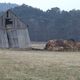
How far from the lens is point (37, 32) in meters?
92.8

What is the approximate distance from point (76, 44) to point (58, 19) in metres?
62.4

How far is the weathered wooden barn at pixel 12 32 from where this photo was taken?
50.0 m

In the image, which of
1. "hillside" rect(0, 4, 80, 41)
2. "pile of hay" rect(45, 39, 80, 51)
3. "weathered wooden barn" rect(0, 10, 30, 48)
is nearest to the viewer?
"pile of hay" rect(45, 39, 80, 51)

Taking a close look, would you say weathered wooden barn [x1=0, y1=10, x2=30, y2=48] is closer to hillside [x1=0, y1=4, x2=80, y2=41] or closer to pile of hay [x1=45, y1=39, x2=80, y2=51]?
pile of hay [x1=45, y1=39, x2=80, y2=51]

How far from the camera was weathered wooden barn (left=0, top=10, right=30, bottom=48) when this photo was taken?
50.0 m

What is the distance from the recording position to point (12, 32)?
51312 millimetres

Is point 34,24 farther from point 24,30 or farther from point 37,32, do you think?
point 24,30

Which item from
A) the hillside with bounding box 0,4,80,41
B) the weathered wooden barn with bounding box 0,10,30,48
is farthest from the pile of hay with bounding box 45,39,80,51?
the hillside with bounding box 0,4,80,41

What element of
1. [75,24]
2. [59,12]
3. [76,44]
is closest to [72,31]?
[75,24]

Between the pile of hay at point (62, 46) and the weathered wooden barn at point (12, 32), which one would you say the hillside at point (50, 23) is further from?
the pile of hay at point (62, 46)

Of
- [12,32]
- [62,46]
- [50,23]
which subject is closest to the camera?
[62,46]

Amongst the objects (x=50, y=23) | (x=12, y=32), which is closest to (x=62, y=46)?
(x=12, y=32)

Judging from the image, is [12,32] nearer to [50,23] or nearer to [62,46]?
[62,46]

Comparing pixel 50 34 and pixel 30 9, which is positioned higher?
pixel 30 9
